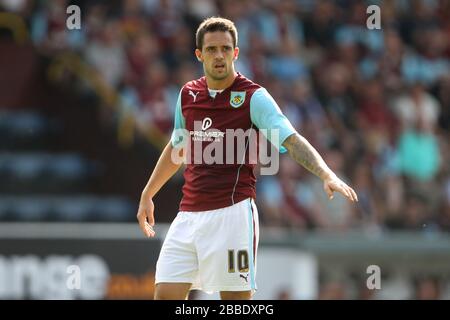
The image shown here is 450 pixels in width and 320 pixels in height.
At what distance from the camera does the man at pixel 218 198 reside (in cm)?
751

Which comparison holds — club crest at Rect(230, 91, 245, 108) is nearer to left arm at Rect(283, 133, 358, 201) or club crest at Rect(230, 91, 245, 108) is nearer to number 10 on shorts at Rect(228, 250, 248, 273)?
left arm at Rect(283, 133, 358, 201)

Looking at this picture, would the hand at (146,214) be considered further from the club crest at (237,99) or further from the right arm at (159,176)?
the club crest at (237,99)

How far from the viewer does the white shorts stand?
24.6 feet

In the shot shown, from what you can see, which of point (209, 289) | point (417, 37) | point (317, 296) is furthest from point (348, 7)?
point (209, 289)

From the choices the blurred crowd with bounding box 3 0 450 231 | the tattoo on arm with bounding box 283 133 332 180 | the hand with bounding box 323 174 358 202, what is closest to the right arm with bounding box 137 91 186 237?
the tattoo on arm with bounding box 283 133 332 180

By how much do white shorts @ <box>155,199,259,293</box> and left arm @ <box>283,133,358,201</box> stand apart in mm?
580

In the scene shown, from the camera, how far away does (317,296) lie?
1373cm

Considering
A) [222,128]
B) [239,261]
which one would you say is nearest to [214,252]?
[239,261]

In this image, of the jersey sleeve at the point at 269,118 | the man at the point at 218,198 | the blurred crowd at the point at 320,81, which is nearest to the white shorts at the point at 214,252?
the man at the point at 218,198

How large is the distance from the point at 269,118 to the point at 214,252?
92 centimetres

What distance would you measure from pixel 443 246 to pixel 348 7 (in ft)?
16.9

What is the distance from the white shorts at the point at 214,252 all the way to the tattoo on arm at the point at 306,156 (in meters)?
0.57

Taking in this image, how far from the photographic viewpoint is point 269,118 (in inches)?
292
